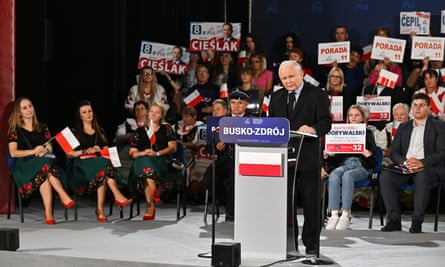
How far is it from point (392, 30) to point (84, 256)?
634 cm

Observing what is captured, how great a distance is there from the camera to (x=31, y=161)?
8.14 metres

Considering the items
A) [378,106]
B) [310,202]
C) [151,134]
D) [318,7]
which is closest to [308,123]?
[310,202]

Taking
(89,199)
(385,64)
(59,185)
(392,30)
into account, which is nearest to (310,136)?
(59,185)

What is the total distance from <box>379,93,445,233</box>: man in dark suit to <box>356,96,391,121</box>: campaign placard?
1125 mm

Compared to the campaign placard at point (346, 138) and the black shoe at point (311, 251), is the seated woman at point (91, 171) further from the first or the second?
the black shoe at point (311, 251)

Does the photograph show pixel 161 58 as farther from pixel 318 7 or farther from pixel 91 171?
pixel 91 171

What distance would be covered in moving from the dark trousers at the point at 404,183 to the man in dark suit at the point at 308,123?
183cm

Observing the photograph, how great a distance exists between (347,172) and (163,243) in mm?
2034

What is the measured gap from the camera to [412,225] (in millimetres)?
7723

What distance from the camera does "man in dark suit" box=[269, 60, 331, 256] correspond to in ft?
20.1

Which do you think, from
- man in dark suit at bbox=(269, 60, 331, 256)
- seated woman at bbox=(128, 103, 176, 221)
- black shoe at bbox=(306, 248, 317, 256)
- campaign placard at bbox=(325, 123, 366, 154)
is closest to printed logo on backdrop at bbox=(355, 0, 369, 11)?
campaign placard at bbox=(325, 123, 366, 154)

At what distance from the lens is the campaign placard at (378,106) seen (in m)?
9.30

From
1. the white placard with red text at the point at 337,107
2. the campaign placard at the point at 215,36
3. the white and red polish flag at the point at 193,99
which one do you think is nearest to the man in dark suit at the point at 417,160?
the white placard with red text at the point at 337,107

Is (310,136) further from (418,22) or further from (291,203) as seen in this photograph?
(418,22)
